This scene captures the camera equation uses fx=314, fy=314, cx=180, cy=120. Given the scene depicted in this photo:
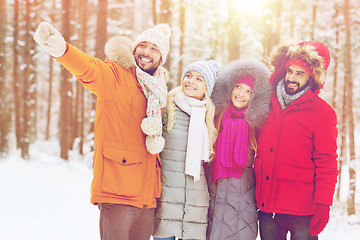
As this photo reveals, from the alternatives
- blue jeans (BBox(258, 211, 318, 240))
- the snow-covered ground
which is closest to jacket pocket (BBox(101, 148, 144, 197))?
blue jeans (BBox(258, 211, 318, 240))

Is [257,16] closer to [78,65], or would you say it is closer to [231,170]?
[231,170]

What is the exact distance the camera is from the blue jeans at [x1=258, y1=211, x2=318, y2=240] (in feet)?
10.7

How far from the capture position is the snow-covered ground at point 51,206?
6.23m

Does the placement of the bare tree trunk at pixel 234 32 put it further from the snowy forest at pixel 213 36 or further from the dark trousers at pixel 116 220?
the dark trousers at pixel 116 220

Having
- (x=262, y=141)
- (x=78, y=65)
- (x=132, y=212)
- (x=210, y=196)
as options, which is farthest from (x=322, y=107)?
(x=78, y=65)

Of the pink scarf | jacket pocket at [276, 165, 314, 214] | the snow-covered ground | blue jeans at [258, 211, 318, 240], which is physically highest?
the pink scarf

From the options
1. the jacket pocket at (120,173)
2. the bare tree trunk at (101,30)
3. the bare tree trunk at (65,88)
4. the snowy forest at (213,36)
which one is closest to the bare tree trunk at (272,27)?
the snowy forest at (213,36)

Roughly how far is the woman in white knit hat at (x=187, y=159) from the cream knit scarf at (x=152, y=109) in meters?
0.40

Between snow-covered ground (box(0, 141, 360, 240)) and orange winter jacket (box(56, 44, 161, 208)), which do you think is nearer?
orange winter jacket (box(56, 44, 161, 208))

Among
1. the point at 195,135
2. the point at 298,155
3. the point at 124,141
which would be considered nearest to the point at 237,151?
the point at 195,135

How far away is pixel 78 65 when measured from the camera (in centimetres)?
261

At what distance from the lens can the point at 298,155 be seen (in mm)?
3299

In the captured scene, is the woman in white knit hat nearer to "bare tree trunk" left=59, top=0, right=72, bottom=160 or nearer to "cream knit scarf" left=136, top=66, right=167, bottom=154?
"cream knit scarf" left=136, top=66, right=167, bottom=154

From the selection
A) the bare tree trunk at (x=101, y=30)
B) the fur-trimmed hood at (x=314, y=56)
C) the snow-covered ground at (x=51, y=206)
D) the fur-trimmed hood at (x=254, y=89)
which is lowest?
the snow-covered ground at (x=51, y=206)
